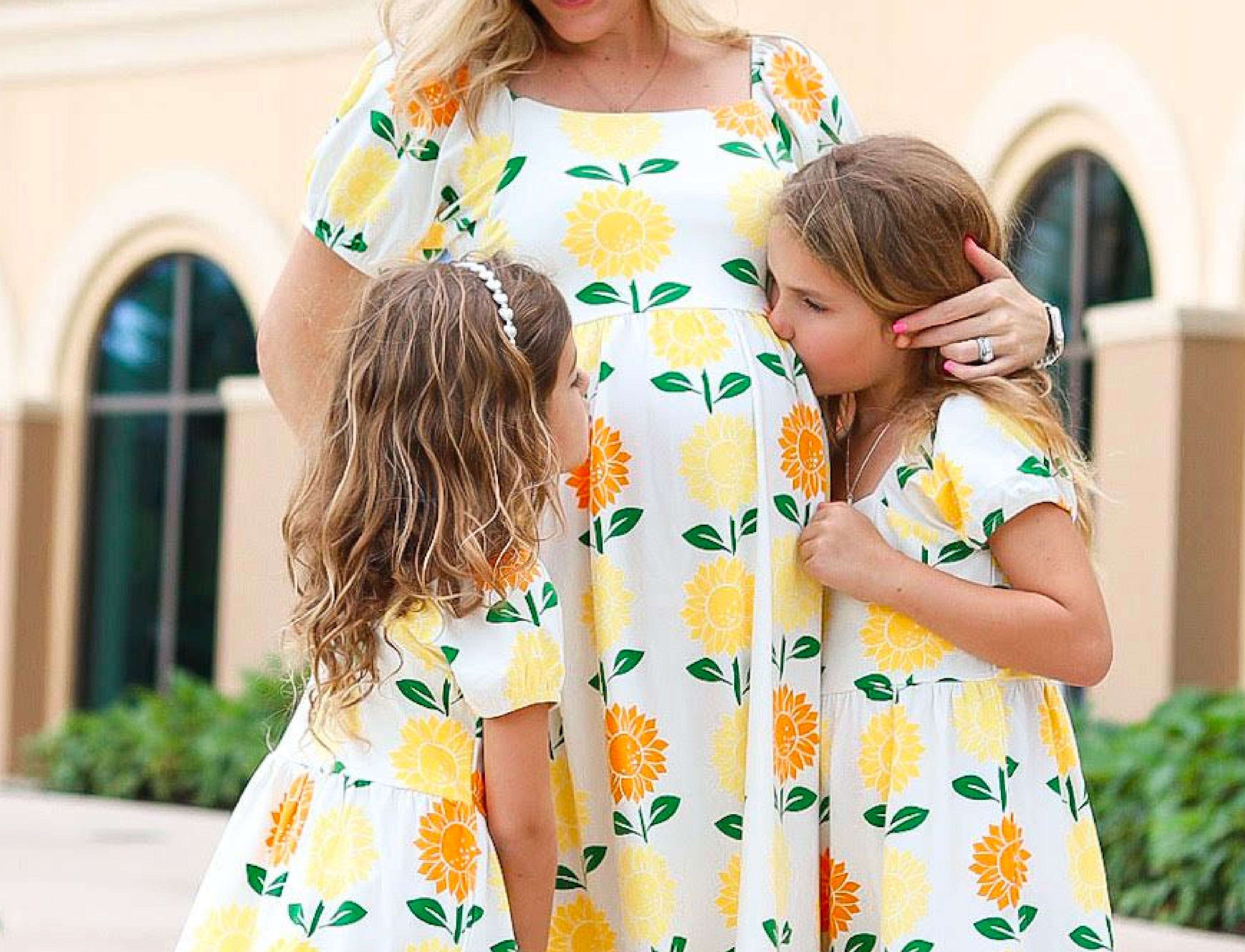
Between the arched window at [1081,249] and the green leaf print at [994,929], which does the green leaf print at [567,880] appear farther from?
the arched window at [1081,249]

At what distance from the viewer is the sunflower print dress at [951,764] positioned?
8.84ft

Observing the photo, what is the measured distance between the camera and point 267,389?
307 centimetres

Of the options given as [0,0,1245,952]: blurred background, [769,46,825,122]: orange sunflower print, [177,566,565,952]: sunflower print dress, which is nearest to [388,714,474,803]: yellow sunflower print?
[177,566,565,952]: sunflower print dress

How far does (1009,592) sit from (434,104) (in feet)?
3.21

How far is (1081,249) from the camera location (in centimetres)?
990

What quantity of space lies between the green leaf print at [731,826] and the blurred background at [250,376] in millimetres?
4259

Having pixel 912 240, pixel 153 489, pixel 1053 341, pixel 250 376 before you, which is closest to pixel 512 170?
pixel 912 240

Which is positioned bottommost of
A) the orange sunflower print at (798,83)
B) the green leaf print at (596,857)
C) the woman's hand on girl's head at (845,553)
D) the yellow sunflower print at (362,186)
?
the green leaf print at (596,857)

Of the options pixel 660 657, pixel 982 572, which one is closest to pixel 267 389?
pixel 660 657

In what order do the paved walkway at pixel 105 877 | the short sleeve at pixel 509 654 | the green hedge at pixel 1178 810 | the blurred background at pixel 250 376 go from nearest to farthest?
the short sleeve at pixel 509 654 < the paved walkway at pixel 105 877 < the green hedge at pixel 1178 810 < the blurred background at pixel 250 376

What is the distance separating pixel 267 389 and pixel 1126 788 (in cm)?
547

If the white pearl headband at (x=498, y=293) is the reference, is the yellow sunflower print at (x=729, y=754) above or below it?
below

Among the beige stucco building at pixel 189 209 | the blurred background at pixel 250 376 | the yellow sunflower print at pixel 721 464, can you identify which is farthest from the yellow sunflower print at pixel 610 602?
the beige stucco building at pixel 189 209

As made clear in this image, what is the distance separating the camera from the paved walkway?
6824 mm
